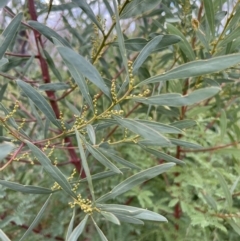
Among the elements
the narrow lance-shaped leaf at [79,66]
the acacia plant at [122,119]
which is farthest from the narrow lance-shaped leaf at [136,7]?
the narrow lance-shaped leaf at [79,66]

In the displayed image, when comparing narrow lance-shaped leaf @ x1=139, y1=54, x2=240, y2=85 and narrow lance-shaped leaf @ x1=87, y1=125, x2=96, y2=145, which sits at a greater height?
narrow lance-shaped leaf @ x1=139, y1=54, x2=240, y2=85

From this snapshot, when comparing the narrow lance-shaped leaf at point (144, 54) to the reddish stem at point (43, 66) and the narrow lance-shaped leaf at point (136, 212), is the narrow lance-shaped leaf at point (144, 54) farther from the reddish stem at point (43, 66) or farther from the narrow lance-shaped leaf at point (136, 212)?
the reddish stem at point (43, 66)

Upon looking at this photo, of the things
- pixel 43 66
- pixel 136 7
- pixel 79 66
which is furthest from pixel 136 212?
pixel 43 66

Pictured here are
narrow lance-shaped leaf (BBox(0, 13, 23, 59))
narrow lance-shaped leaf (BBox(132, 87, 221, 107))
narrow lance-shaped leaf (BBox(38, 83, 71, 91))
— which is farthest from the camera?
narrow lance-shaped leaf (BBox(38, 83, 71, 91))

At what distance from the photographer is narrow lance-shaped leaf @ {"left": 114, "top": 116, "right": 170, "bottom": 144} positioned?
403 millimetres

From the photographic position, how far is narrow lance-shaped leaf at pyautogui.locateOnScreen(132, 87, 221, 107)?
388mm

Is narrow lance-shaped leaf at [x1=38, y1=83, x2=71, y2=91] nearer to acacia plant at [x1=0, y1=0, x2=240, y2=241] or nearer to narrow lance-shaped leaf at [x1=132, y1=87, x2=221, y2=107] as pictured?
acacia plant at [x1=0, y1=0, x2=240, y2=241]

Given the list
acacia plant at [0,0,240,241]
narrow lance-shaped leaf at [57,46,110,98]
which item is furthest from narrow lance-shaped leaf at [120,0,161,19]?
narrow lance-shaped leaf at [57,46,110,98]

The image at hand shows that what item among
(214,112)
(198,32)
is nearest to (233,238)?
(214,112)

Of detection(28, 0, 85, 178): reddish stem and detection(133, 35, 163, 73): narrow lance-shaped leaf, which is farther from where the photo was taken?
detection(28, 0, 85, 178): reddish stem

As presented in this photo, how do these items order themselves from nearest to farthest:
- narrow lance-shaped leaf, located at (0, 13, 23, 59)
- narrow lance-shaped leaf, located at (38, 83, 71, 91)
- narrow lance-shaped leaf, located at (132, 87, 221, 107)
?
narrow lance-shaped leaf, located at (132, 87, 221, 107), narrow lance-shaped leaf, located at (0, 13, 23, 59), narrow lance-shaped leaf, located at (38, 83, 71, 91)

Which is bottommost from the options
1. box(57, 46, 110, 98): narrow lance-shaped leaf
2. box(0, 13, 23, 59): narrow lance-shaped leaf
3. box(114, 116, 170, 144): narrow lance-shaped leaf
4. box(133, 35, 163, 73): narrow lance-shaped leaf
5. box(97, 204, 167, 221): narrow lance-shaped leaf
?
box(97, 204, 167, 221): narrow lance-shaped leaf

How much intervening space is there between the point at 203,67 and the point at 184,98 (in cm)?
4

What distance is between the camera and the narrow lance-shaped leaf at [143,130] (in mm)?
403
